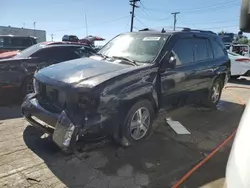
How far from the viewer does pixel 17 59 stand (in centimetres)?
635

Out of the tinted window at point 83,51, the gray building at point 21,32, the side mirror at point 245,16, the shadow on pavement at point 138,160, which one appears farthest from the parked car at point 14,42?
the gray building at point 21,32

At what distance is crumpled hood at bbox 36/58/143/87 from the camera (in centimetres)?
360

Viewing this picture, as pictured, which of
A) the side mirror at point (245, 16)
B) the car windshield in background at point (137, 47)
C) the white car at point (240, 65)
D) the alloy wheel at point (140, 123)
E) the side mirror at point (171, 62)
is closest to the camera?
the side mirror at point (245, 16)

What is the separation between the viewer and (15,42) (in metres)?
12.5

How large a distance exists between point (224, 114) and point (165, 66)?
270 centimetres

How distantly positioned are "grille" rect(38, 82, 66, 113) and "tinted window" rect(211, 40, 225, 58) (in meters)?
3.96

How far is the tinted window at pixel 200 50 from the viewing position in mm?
5323

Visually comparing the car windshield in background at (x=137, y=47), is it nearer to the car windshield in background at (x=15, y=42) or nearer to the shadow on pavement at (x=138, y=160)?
the shadow on pavement at (x=138, y=160)

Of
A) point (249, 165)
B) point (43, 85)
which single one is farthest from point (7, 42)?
point (249, 165)

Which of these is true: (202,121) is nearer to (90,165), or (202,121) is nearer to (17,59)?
(90,165)

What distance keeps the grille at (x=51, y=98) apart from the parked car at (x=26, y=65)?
2.56 meters

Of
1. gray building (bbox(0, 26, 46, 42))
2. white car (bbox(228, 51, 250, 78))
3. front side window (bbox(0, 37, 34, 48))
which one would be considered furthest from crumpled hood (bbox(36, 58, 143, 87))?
gray building (bbox(0, 26, 46, 42))

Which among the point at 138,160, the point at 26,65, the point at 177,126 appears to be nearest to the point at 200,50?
the point at 177,126

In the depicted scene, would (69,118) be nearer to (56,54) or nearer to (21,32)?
(56,54)
